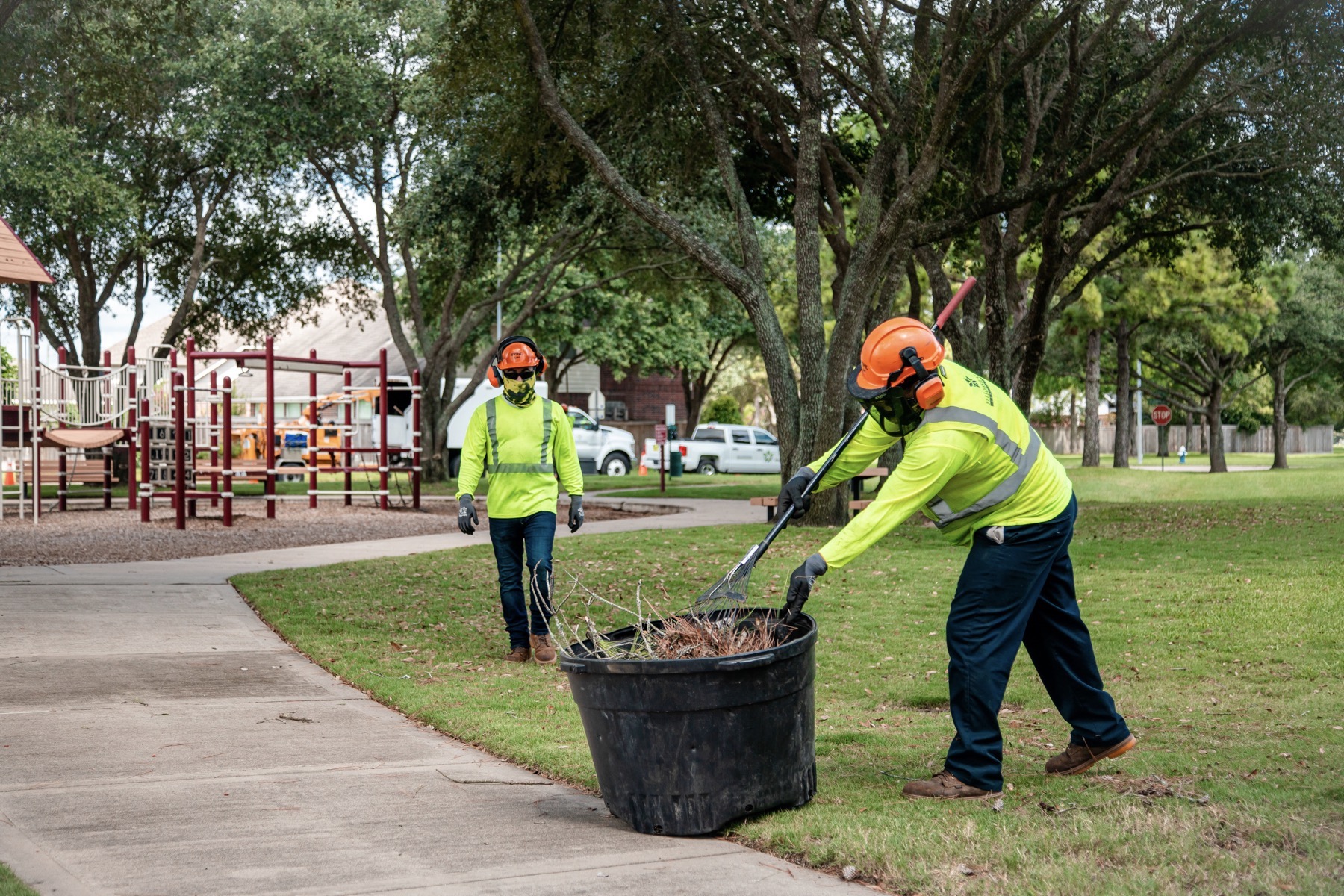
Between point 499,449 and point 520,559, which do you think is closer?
point 499,449

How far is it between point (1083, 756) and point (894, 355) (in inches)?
72.9

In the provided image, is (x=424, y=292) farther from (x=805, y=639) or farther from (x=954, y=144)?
(x=805, y=639)

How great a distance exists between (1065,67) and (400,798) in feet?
53.6

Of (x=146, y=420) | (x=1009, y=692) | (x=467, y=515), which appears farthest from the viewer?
(x=146, y=420)

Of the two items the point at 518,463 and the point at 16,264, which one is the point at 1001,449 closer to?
the point at 518,463

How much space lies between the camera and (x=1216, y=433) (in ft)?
141

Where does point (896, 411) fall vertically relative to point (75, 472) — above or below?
above

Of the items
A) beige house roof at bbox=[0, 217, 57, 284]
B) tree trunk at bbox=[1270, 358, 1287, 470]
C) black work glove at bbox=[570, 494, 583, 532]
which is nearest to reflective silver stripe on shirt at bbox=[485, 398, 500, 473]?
black work glove at bbox=[570, 494, 583, 532]

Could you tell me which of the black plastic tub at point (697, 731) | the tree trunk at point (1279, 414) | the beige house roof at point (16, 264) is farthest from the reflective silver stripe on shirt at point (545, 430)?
the tree trunk at point (1279, 414)

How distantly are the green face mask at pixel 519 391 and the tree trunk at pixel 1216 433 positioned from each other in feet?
122

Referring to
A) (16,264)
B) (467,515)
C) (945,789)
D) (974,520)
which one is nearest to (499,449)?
(467,515)

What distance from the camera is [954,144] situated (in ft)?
56.7

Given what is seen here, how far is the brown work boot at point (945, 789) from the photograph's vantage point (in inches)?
193

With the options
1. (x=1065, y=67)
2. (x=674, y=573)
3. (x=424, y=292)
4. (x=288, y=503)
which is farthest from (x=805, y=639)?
(x=424, y=292)
